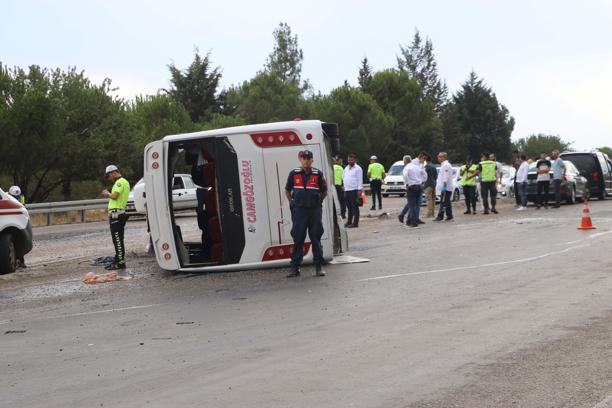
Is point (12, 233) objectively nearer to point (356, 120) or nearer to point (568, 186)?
point (568, 186)

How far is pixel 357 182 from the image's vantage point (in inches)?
990

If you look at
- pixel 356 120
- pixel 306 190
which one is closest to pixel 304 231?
pixel 306 190

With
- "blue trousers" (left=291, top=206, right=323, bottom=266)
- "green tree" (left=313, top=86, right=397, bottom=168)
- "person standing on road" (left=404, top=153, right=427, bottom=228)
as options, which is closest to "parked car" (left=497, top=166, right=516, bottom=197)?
"person standing on road" (left=404, top=153, right=427, bottom=228)

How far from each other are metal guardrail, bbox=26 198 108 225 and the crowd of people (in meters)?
11.7

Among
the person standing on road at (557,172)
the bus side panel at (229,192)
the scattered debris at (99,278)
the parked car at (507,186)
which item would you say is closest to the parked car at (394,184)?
the parked car at (507,186)

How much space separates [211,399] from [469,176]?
22398 mm

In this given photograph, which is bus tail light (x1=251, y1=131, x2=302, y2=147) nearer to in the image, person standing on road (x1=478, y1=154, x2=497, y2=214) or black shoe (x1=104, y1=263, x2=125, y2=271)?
black shoe (x1=104, y1=263, x2=125, y2=271)

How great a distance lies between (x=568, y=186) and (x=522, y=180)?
2393mm

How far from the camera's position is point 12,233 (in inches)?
694

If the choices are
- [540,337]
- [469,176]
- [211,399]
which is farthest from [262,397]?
[469,176]

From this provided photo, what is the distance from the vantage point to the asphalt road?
6777mm

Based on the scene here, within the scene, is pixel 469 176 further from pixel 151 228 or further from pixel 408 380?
pixel 408 380

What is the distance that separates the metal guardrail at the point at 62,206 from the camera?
34.8m

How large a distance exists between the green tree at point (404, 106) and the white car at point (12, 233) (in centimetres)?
6771
